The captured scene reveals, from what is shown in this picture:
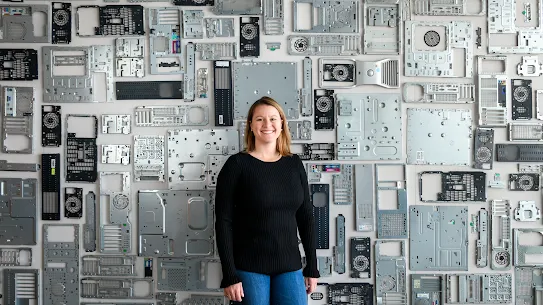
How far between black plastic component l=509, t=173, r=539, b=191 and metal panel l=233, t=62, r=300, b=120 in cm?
177

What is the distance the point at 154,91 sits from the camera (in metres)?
3.89

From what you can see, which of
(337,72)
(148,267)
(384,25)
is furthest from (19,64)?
(384,25)

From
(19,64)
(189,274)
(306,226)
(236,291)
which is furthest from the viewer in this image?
(19,64)

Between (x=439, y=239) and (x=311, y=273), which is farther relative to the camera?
(x=439, y=239)

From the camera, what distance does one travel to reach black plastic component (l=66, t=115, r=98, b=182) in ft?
12.8

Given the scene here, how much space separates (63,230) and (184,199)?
1.01 meters

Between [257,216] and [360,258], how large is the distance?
1.50 meters

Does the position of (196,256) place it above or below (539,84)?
below

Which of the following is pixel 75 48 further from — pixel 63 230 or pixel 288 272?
pixel 288 272

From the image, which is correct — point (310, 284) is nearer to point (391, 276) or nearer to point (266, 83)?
point (391, 276)

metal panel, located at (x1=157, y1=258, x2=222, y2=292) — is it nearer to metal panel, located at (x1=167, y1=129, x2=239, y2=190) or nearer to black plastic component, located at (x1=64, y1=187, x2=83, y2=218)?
metal panel, located at (x1=167, y1=129, x2=239, y2=190)

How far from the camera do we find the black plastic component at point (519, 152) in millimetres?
3895

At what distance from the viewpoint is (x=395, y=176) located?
12.8 feet

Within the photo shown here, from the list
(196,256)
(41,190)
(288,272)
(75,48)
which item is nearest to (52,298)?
(41,190)
